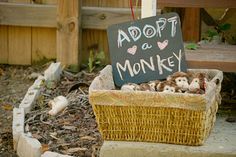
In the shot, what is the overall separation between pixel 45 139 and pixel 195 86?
1.18 meters

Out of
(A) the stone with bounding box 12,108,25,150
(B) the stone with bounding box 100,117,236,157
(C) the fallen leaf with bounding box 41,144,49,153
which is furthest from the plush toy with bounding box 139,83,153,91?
(A) the stone with bounding box 12,108,25,150

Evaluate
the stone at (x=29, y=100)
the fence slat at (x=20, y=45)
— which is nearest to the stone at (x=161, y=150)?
the stone at (x=29, y=100)

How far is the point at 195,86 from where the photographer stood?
355 cm

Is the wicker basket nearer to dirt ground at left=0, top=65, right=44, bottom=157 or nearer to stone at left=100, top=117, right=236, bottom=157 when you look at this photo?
stone at left=100, top=117, right=236, bottom=157

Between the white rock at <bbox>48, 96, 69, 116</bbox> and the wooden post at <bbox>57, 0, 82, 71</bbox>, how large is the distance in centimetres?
117

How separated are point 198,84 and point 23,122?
1420 millimetres

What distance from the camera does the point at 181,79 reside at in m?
3.63

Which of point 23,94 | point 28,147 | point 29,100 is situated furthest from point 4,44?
point 28,147

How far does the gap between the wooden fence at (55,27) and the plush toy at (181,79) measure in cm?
230

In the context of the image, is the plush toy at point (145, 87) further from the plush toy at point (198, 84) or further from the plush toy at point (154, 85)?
the plush toy at point (198, 84)

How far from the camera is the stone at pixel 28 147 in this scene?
3.88m

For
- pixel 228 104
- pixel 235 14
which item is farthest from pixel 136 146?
pixel 235 14

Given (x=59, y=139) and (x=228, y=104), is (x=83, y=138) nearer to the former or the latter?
(x=59, y=139)

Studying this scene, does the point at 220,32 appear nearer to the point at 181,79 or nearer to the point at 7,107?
the point at 181,79
